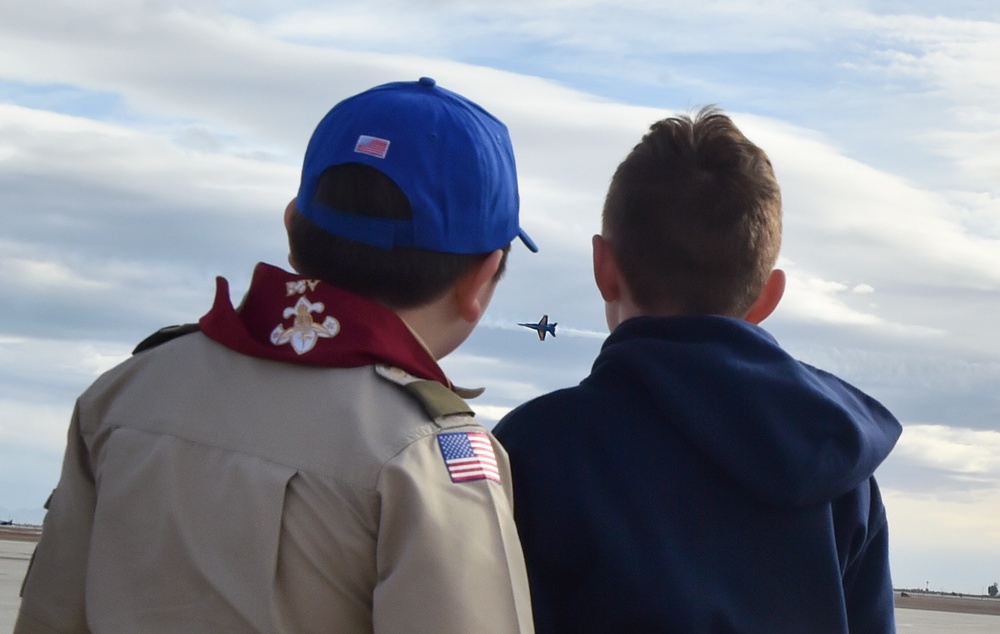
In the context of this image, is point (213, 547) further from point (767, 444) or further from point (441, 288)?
point (767, 444)

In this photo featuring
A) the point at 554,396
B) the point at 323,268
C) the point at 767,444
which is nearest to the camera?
the point at 323,268

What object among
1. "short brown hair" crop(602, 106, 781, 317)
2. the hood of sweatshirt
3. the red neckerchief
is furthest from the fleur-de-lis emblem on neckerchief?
"short brown hair" crop(602, 106, 781, 317)

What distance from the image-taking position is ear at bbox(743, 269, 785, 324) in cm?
317

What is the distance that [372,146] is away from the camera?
7.80 ft

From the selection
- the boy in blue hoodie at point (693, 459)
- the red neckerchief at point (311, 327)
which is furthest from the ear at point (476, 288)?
the boy in blue hoodie at point (693, 459)

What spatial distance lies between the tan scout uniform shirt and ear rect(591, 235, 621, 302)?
41.0 inches

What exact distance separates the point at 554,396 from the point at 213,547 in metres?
1.13

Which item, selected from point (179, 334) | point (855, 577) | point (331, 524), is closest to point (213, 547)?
point (331, 524)

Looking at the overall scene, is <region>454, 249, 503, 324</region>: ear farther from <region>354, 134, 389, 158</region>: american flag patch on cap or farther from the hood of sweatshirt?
the hood of sweatshirt

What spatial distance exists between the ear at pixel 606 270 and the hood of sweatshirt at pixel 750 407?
0.65ft

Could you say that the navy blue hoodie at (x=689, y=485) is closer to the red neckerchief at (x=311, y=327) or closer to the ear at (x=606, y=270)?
the ear at (x=606, y=270)

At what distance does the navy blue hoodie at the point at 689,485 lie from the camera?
2.77m

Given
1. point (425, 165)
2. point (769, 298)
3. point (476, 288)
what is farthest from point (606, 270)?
point (425, 165)

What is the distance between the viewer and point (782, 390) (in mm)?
2834
